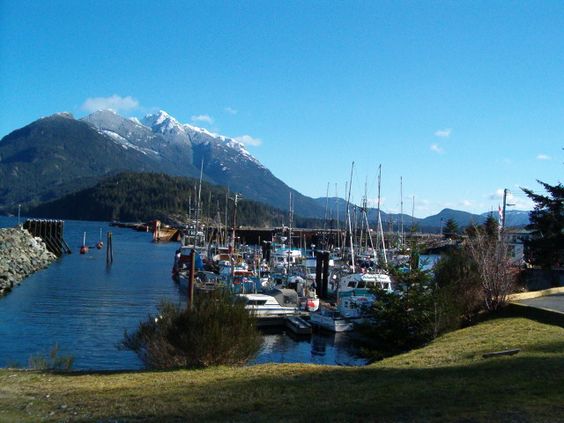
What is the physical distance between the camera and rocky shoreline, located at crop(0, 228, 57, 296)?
52581mm

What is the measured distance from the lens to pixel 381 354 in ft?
73.9

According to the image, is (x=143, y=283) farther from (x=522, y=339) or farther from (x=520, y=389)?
(x=520, y=389)

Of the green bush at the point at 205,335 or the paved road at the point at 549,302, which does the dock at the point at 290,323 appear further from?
the green bush at the point at 205,335

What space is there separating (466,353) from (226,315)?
6748 millimetres

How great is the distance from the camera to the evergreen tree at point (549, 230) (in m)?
41.9

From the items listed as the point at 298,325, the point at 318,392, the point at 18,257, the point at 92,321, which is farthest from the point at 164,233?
the point at 318,392

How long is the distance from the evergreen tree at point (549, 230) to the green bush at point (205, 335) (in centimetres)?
3018

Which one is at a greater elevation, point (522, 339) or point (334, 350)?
point (522, 339)

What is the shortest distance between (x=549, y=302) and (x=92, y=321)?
25554mm

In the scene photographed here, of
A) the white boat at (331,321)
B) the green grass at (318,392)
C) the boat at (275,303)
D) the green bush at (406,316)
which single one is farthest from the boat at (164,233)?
the green grass at (318,392)

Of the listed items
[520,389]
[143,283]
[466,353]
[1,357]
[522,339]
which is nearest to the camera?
[520,389]

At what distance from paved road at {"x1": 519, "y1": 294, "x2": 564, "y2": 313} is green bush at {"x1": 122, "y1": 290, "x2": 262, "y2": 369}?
1355 cm

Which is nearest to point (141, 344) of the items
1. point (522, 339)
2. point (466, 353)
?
point (466, 353)

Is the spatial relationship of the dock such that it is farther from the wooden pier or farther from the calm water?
the wooden pier
